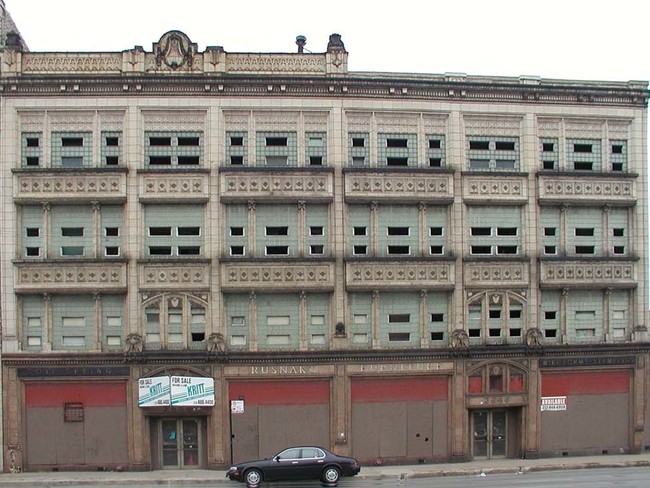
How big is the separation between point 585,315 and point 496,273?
192 inches

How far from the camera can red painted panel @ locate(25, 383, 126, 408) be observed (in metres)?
29.9

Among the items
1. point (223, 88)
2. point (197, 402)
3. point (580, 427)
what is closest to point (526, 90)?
point (223, 88)

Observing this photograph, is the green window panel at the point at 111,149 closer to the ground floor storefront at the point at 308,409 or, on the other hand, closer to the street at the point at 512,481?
the ground floor storefront at the point at 308,409

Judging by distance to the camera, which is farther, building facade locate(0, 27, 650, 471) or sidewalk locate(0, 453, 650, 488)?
building facade locate(0, 27, 650, 471)

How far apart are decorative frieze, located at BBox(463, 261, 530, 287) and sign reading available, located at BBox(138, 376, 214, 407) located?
12.7m

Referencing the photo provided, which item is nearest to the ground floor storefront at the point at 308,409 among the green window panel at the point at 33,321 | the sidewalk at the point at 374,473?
the sidewalk at the point at 374,473

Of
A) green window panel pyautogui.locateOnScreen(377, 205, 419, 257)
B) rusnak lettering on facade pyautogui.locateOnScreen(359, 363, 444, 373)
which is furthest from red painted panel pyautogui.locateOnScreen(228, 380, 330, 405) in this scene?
green window panel pyautogui.locateOnScreen(377, 205, 419, 257)

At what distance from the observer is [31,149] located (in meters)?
30.3

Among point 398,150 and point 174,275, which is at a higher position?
point 398,150

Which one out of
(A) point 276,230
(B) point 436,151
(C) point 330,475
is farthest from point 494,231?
(C) point 330,475

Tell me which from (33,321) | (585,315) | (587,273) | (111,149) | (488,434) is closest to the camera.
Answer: (33,321)

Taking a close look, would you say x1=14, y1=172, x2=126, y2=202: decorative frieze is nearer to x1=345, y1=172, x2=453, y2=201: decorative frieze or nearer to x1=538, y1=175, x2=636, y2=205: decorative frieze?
x1=345, y1=172, x2=453, y2=201: decorative frieze

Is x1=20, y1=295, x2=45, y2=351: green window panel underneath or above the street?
above

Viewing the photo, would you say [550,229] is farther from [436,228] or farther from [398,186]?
[398,186]
